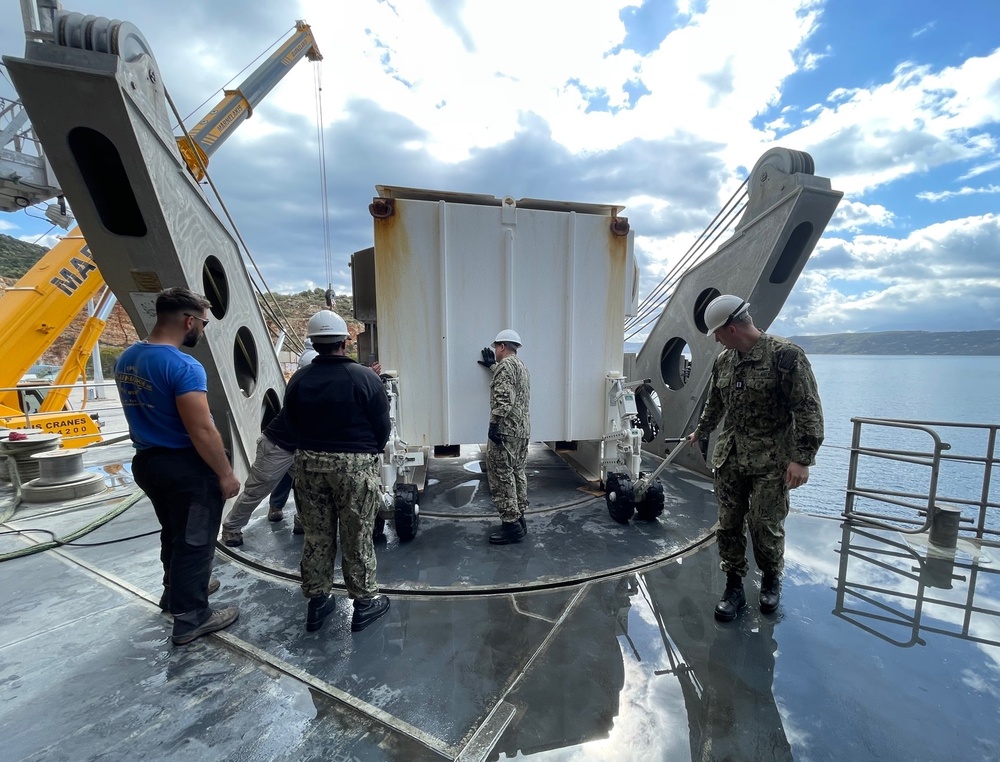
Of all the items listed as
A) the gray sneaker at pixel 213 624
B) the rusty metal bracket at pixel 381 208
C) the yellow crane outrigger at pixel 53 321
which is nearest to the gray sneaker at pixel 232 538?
the gray sneaker at pixel 213 624

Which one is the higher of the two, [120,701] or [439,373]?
[439,373]

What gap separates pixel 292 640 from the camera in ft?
8.15

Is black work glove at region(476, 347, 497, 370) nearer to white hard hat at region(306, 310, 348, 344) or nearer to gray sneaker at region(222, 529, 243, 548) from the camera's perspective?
white hard hat at region(306, 310, 348, 344)

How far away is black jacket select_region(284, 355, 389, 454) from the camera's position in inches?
96.1

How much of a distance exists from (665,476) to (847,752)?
414 cm

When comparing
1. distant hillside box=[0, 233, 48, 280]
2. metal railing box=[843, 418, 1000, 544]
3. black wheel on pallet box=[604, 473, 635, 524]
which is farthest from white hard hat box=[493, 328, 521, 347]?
distant hillside box=[0, 233, 48, 280]

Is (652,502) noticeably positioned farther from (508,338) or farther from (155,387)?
(155,387)

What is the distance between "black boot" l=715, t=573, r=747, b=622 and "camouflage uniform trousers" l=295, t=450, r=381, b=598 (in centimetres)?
213

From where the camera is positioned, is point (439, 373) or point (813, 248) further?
point (813, 248)

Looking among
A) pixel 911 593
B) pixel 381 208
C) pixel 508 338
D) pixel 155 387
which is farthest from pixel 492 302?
pixel 911 593

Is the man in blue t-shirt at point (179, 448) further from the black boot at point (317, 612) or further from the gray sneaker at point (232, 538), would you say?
the gray sneaker at point (232, 538)

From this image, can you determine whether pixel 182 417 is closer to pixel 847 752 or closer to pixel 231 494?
pixel 231 494

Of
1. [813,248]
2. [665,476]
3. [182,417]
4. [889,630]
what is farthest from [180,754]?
[813,248]

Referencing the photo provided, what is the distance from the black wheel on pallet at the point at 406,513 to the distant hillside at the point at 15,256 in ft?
183
